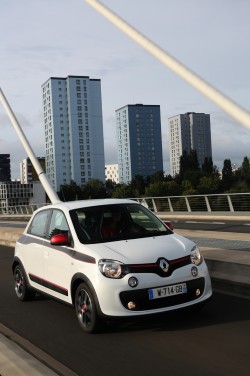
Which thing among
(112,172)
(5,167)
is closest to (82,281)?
(5,167)

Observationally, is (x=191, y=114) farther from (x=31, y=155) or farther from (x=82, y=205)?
(x=82, y=205)

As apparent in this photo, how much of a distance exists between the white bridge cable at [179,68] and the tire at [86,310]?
4.73 meters

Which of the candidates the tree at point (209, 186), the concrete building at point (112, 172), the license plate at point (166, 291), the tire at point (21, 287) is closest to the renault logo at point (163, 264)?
the license plate at point (166, 291)

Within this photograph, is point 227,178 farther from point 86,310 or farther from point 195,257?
point 86,310

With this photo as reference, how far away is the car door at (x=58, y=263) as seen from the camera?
21.1ft

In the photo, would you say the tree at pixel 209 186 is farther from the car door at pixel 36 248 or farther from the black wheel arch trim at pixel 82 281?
the black wheel arch trim at pixel 82 281

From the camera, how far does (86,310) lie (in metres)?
6.02

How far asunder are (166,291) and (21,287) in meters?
3.19

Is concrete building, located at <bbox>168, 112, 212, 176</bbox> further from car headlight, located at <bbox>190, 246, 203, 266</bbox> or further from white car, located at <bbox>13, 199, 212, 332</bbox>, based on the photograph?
car headlight, located at <bbox>190, 246, 203, 266</bbox>

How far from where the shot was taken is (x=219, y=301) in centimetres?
712

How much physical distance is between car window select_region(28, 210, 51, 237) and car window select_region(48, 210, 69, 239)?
0.21m

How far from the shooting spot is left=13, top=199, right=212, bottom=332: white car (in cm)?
568

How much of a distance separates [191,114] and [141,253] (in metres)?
169

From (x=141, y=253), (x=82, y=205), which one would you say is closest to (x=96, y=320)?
(x=141, y=253)
